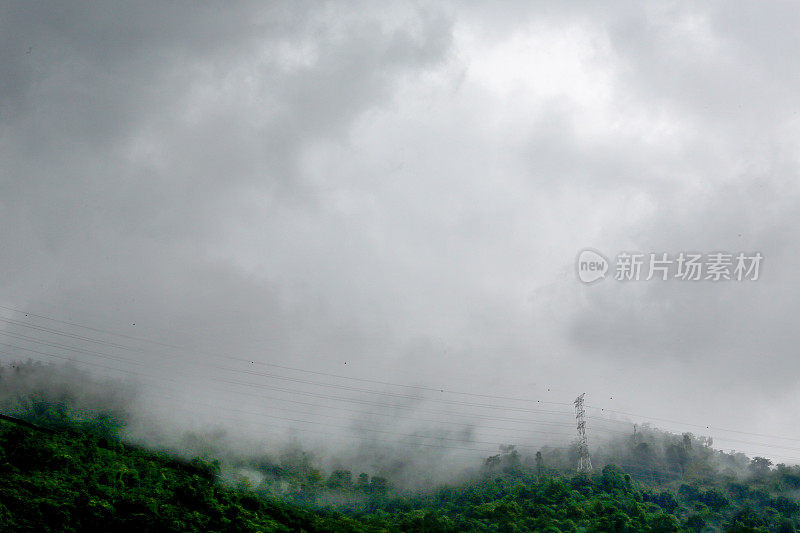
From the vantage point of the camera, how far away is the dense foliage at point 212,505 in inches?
3019

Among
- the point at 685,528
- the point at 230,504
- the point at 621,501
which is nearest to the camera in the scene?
the point at 230,504

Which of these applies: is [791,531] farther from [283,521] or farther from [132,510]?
[132,510]

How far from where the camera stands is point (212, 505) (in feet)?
305

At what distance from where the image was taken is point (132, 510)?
79.8 m

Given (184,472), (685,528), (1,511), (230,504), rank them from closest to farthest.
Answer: (1,511) → (230,504) → (184,472) → (685,528)

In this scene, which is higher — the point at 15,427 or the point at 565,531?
the point at 15,427

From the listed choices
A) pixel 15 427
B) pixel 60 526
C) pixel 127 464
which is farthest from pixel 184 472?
pixel 60 526

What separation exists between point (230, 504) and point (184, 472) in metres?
36.8

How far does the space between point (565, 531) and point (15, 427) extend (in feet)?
387

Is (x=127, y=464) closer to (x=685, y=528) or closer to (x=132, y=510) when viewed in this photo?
(x=132, y=510)

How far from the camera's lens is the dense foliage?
252 feet

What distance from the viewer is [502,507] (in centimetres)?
15912

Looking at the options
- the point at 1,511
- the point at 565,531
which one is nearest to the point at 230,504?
the point at 1,511

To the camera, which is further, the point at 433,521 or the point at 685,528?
the point at 685,528
